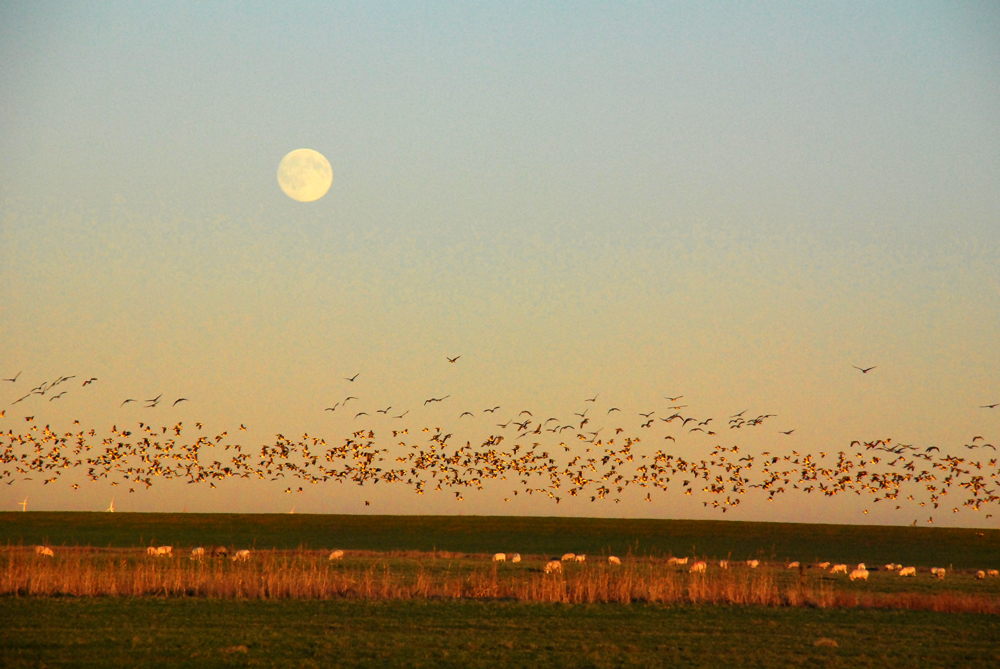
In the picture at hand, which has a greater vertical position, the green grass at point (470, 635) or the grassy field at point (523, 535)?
the green grass at point (470, 635)

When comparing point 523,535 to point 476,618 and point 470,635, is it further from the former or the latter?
point 470,635

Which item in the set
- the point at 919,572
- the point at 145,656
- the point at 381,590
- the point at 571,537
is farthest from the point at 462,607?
the point at 571,537

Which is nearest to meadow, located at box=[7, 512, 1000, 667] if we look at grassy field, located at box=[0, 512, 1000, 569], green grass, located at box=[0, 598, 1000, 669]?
green grass, located at box=[0, 598, 1000, 669]

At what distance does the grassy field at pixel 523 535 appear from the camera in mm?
75500

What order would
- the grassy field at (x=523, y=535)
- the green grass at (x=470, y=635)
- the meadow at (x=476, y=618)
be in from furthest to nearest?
1. the grassy field at (x=523, y=535)
2. the meadow at (x=476, y=618)
3. the green grass at (x=470, y=635)

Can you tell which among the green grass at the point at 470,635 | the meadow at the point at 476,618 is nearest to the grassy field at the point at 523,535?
the meadow at the point at 476,618

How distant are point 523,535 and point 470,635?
67.1 metres

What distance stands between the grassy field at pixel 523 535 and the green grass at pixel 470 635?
42.5 meters

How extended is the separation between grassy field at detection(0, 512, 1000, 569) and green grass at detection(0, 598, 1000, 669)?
1672 inches

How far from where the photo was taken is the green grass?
20391 mm

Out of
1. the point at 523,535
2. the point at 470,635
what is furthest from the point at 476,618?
the point at 523,535

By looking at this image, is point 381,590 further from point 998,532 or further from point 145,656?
point 998,532

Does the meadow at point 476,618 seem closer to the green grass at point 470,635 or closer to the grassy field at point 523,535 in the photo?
the green grass at point 470,635

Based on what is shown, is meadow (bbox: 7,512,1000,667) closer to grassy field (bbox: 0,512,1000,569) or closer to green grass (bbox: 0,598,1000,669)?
green grass (bbox: 0,598,1000,669)
